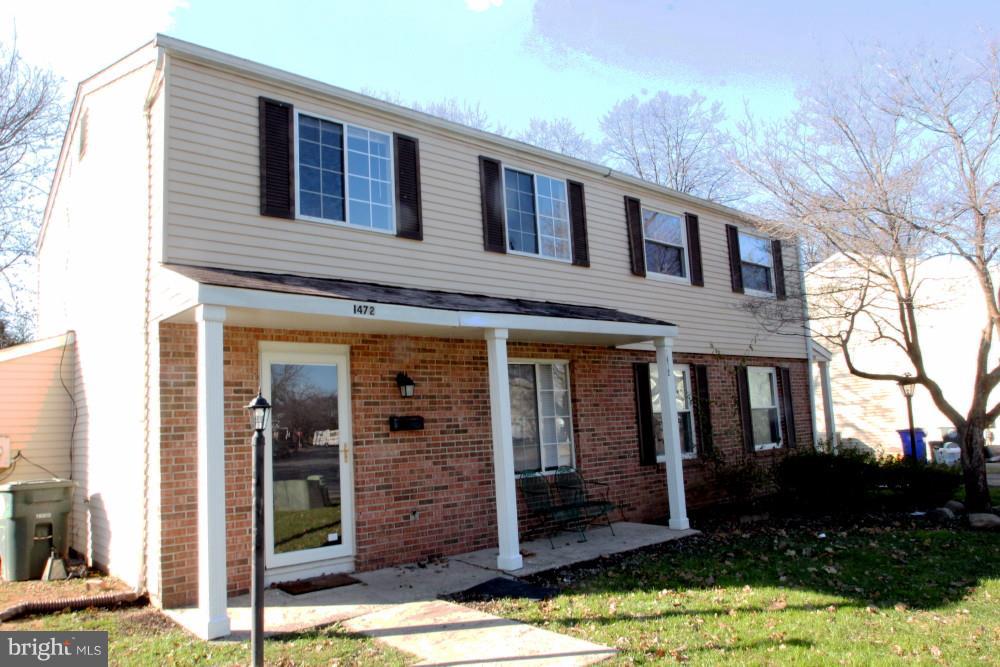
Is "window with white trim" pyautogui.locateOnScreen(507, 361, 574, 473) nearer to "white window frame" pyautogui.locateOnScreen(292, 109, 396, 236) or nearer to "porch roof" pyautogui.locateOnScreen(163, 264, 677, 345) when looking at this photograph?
"porch roof" pyautogui.locateOnScreen(163, 264, 677, 345)

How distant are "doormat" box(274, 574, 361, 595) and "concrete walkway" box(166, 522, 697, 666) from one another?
80 millimetres

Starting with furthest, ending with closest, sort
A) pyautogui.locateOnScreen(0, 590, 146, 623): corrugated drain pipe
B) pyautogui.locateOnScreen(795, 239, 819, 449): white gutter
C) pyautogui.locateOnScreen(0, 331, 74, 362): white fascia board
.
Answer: pyautogui.locateOnScreen(795, 239, 819, 449): white gutter < pyautogui.locateOnScreen(0, 331, 74, 362): white fascia board < pyautogui.locateOnScreen(0, 590, 146, 623): corrugated drain pipe

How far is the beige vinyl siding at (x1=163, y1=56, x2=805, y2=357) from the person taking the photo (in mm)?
6785

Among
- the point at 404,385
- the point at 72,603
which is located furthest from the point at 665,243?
the point at 72,603

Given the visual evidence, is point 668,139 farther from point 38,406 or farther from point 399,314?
point 38,406

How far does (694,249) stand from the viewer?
484 inches

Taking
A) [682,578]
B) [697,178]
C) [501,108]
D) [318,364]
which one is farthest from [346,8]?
[697,178]

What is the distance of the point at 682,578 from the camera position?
22.2 feet

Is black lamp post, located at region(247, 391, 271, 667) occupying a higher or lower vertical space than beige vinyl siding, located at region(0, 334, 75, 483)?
lower

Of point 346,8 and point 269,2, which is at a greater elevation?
point 346,8

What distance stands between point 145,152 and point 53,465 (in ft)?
13.8

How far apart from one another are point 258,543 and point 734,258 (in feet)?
34.9

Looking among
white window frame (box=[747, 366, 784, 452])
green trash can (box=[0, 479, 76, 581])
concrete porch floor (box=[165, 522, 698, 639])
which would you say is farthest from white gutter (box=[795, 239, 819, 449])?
green trash can (box=[0, 479, 76, 581])

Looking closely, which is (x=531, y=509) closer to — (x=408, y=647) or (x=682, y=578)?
(x=682, y=578)
